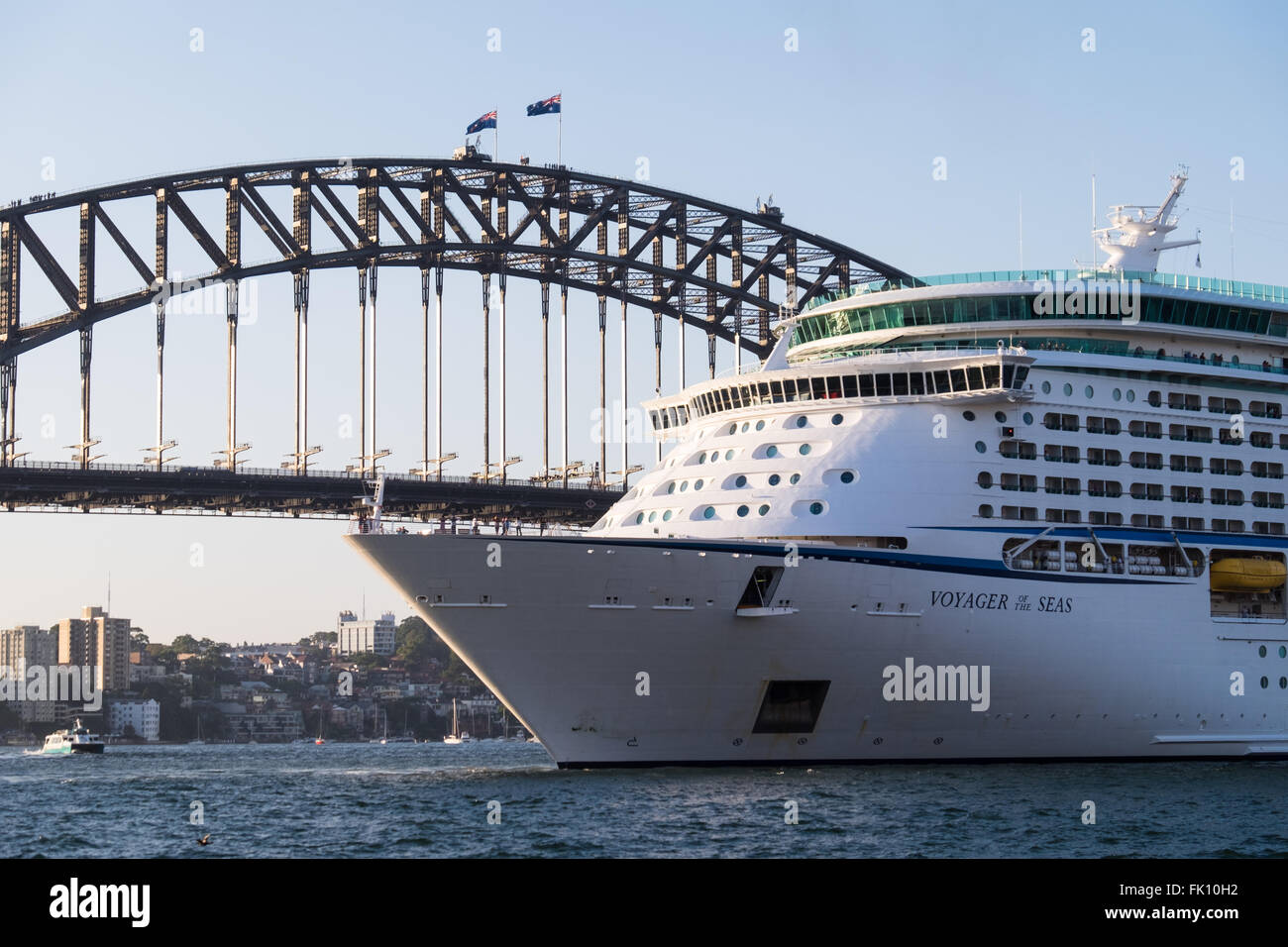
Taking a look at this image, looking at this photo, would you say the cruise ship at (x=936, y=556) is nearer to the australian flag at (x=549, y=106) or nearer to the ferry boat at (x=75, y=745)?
the australian flag at (x=549, y=106)

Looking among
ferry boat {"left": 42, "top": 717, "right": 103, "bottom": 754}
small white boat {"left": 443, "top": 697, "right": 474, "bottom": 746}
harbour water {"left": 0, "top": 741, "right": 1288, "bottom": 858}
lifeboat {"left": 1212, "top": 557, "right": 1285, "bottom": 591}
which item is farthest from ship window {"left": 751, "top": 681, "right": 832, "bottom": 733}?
small white boat {"left": 443, "top": 697, "right": 474, "bottom": 746}

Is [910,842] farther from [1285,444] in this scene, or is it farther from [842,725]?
[1285,444]

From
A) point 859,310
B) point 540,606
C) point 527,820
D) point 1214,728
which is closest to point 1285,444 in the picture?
point 1214,728

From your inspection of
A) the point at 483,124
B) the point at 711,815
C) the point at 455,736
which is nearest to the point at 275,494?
the point at 483,124

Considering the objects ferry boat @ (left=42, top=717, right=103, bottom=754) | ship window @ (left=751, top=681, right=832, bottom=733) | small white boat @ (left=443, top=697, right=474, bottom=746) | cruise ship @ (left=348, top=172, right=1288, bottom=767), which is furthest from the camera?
small white boat @ (left=443, top=697, right=474, bottom=746)

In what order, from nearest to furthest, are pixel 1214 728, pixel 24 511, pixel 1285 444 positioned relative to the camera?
pixel 1214 728
pixel 1285 444
pixel 24 511

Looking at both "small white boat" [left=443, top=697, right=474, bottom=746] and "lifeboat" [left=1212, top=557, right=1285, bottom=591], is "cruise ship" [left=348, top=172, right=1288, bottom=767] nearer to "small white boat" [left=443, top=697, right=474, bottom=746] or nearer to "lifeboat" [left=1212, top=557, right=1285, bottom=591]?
"lifeboat" [left=1212, top=557, right=1285, bottom=591]

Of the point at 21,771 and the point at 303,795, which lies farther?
the point at 21,771
